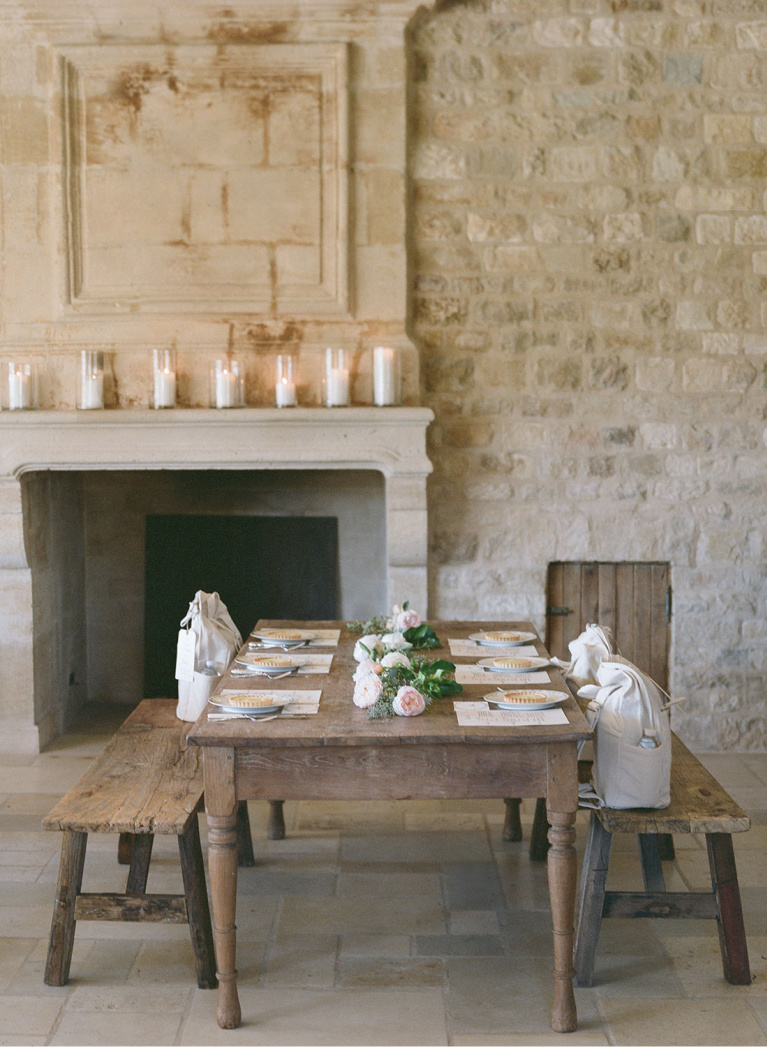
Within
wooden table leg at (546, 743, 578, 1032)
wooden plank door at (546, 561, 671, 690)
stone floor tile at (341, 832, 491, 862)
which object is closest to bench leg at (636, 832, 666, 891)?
stone floor tile at (341, 832, 491, 862)

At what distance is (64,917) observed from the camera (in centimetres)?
281

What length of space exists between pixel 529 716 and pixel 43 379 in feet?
10.0

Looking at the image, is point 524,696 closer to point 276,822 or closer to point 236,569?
point 276,822

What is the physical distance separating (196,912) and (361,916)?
635 millimetres

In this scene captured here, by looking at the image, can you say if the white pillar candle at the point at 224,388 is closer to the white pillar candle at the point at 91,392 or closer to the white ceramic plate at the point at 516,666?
the white pillar candle at the point at 91,392

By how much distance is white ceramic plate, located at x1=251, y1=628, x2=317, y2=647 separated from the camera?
3.56 meters

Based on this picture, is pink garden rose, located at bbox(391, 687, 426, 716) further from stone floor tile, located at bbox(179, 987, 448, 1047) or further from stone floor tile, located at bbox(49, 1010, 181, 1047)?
stone floor tile, located at bbox(49, 1010, 181, 1047)

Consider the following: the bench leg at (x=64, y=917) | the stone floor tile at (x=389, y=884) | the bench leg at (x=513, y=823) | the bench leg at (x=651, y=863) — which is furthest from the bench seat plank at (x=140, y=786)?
the bench leg at (x=651, y=863)

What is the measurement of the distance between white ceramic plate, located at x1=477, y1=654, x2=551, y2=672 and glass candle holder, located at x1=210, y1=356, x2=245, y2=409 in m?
1.90

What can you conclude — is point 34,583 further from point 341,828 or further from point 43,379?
point 341,828

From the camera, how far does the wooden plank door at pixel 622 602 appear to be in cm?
489

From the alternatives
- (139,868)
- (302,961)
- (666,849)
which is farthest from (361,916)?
(666,849)

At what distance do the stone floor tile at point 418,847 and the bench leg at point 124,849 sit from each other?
756mm

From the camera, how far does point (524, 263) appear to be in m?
4.70
